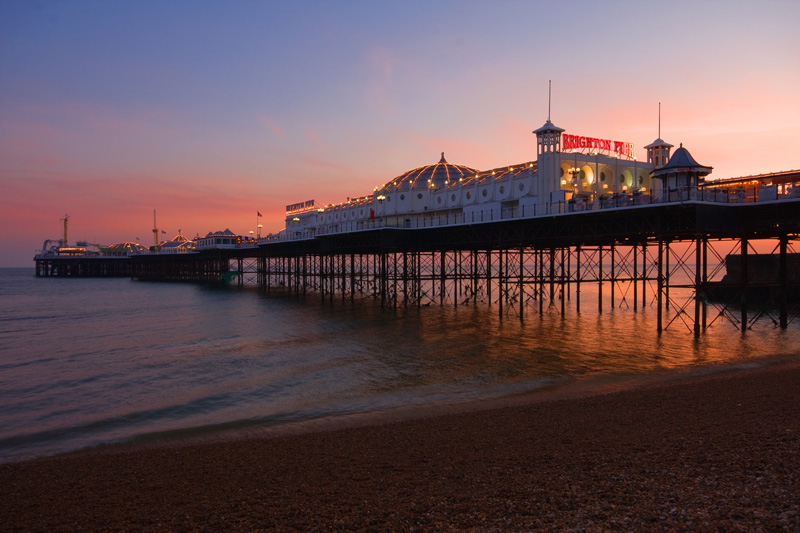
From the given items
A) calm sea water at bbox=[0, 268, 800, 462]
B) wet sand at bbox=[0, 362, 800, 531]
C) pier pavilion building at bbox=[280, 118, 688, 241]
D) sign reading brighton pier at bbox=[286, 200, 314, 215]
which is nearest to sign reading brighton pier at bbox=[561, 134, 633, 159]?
pier pavilion building at bbox=[280, 118, 688, 241]

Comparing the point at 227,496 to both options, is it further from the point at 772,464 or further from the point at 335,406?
the point at 772,464

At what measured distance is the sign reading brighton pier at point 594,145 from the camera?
3847cm

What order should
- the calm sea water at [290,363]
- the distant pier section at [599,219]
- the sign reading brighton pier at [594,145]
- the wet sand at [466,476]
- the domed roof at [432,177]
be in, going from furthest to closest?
the domed roof at [432,177] < the sign reading brighton pier at [594,145] < the distant pier section at [599,219] < the calm sea water at [290,363] < the wet sand at [466,476]

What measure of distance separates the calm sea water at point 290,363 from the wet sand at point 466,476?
329 cm

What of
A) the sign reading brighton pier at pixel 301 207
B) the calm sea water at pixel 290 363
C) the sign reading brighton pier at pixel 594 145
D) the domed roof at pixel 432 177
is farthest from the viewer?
the sign reading brighton pier at pixel 301 207

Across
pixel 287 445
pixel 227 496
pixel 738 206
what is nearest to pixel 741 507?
pixel 227 496

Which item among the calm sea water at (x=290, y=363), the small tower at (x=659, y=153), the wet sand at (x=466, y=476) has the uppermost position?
the small tower at (x=659, y=153)

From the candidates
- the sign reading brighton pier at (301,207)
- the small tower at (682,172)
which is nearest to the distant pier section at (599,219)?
the small tower at (682,172)

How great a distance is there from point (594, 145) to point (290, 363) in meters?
28.5

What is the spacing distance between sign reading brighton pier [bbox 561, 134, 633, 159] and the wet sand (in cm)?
2686

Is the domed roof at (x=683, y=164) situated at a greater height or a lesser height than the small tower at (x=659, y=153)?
lesser

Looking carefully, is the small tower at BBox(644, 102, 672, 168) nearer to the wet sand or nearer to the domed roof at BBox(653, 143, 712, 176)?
the domed roof at BBox(653, 143, 712, 176)

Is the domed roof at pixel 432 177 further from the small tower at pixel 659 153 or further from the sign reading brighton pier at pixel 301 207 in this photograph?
the sign reading brighton pier at pixel 301 207

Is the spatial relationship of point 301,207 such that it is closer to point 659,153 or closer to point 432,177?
point 432,177
